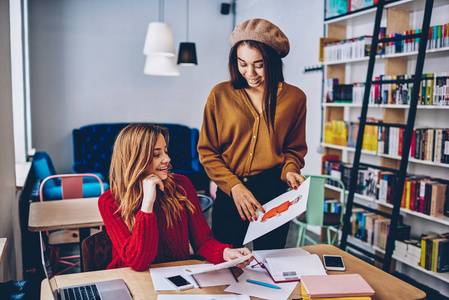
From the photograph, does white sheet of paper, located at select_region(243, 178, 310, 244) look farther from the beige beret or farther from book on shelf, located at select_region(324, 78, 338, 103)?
book on shelf, located at select_region(324, 78, 338, 103)

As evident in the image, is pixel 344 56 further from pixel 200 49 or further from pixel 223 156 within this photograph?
pixel 200 49

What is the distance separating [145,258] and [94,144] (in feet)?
15.7

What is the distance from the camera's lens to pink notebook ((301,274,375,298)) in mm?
1251

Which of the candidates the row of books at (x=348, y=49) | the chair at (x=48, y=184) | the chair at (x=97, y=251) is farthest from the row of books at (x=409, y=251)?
the chair at (x=48, y=184)

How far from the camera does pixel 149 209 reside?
1559 millimetres

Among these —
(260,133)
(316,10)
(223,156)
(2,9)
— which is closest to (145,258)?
(223,156)

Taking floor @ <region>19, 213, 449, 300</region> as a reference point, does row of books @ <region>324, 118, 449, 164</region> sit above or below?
above

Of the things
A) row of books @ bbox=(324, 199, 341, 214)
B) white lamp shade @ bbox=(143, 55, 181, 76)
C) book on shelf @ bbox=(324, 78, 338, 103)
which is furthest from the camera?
white lamp shade @ bbox=(143, 55, 181, 76)

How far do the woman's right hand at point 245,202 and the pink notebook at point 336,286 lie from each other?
376mm

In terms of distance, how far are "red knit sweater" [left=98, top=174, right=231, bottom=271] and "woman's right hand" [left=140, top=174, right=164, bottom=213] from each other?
0.02 m

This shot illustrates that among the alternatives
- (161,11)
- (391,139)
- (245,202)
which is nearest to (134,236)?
(245,202)

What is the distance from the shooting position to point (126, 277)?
1.42 metres

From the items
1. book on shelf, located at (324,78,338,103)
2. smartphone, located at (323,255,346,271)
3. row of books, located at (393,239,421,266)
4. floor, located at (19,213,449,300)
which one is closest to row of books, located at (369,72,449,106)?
book on shelf, located at (324,78,338,103)

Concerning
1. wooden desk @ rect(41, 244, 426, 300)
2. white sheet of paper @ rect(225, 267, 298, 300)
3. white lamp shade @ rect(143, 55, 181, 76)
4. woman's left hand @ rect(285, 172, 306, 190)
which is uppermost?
white lamp shade @ rect(143, 55, 181, 76)
